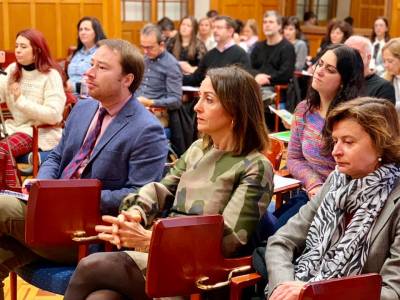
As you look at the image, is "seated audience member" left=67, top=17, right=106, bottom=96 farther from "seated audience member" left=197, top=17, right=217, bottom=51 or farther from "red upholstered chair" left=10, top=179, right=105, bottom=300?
"red upholstered chair" left=10, top=179, right=105, bottom=300

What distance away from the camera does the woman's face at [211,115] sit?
2387 mm

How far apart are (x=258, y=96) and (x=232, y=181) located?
1.10 feet

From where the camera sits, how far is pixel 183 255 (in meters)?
2.03

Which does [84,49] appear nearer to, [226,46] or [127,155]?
[226,46]

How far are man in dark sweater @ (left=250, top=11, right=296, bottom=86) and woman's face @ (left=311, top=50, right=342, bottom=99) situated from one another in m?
3.56

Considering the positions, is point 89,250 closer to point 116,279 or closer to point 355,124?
point 116,279

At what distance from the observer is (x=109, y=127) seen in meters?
2.76

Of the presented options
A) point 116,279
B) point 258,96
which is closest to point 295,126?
point 258,96

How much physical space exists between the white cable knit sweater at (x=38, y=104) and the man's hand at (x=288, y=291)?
277cm

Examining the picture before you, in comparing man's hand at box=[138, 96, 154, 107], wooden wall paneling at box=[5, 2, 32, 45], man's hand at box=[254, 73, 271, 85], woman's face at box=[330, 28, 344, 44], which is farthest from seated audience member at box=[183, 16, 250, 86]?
wooden wall paneling at box=[5, 2, 32, 45]

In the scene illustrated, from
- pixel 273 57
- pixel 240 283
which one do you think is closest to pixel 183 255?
pixel 240 283

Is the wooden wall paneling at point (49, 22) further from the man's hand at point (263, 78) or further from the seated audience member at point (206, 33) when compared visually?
the man's hand at point (263, 78)

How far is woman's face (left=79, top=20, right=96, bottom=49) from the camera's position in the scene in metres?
6.36

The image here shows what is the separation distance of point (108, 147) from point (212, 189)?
579mm
